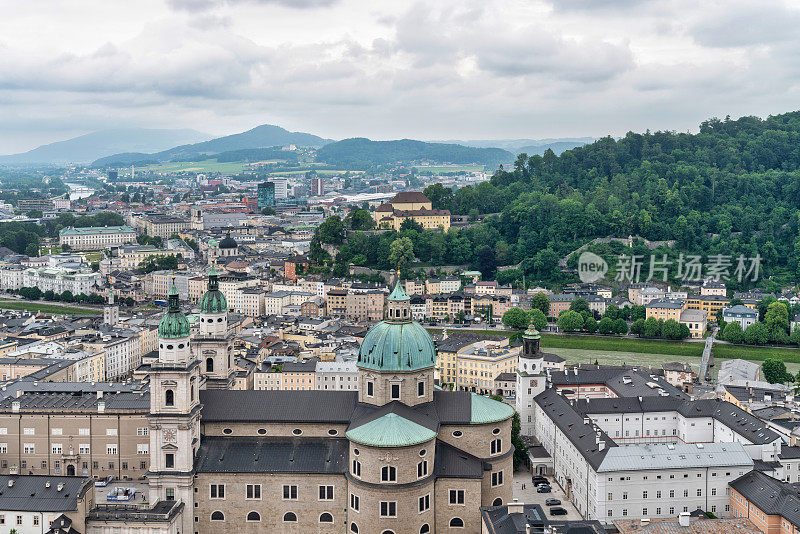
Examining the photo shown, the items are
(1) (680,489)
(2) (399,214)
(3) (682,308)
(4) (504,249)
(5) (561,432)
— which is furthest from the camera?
(2) (399,214)

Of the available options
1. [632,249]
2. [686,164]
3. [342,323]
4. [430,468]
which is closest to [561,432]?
[430,468]

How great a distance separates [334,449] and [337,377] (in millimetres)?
24838

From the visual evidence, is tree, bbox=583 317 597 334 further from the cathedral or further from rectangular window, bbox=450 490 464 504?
rectangular window, bbox=450 490 464 504

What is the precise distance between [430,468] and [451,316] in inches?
2278

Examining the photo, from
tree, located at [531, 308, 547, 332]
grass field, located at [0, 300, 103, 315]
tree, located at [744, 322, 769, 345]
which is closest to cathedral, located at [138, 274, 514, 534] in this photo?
tree, located at [531, 308, 547, 332]

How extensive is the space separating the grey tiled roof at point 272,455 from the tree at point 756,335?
54686mm

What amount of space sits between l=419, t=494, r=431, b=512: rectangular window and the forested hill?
7203cm

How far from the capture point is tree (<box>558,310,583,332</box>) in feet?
278

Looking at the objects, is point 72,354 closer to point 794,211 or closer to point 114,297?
point 114,297

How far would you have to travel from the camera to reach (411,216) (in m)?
119

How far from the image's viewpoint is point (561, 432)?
146 ft

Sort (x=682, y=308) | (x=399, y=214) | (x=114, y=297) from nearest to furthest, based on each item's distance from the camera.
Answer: (x=682, y=308)
(x=114, y=297)
(x=399, y=214)

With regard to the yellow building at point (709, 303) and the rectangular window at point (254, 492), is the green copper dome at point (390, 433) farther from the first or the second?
the yellow building at point (709, 303)

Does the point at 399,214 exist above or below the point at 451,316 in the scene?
above
